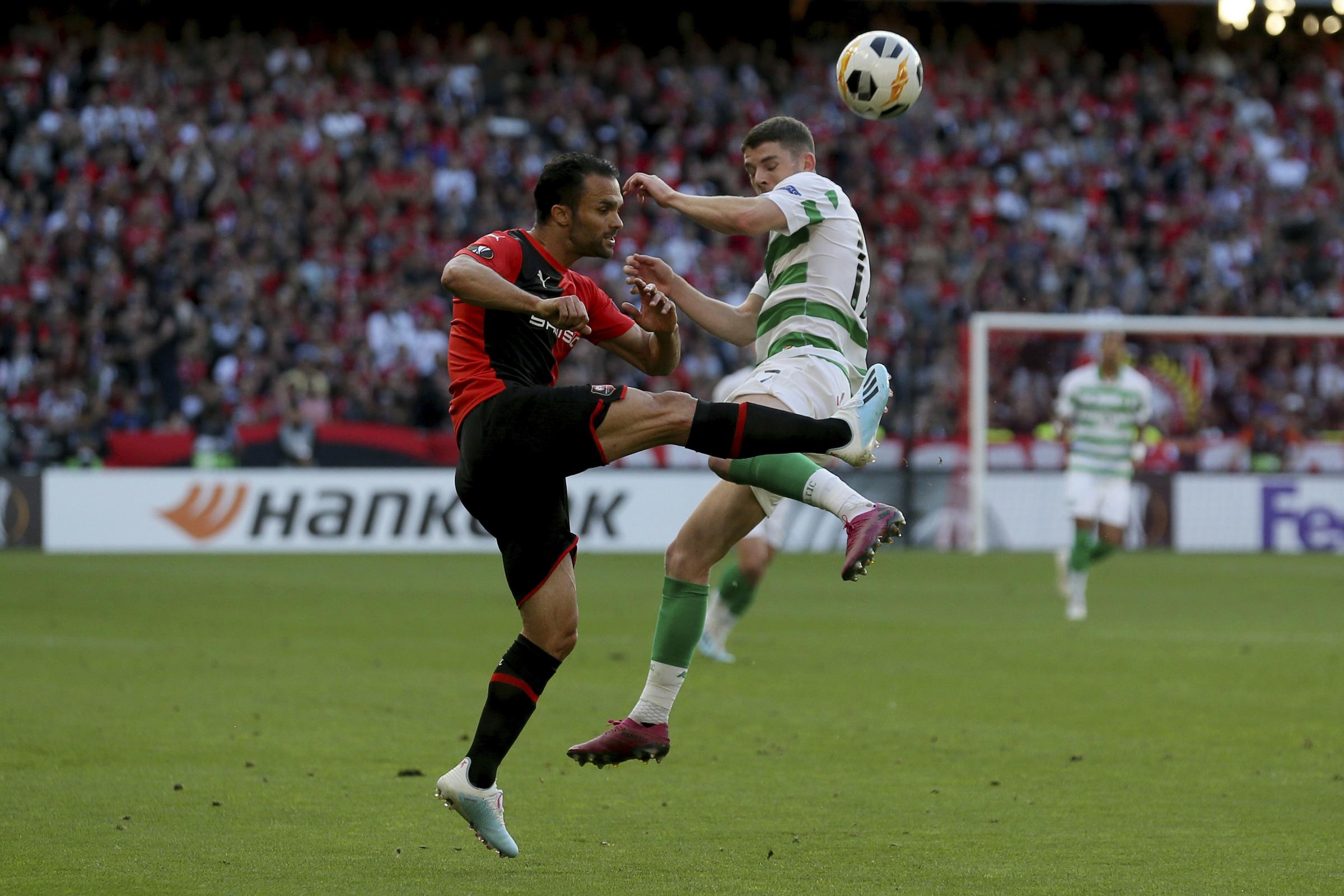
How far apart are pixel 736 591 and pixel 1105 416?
512 centimetres

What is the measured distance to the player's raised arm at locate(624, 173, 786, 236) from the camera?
5.94m

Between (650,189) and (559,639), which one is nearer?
(559,639)

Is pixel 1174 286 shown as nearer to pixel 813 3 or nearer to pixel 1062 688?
pixel 813 3

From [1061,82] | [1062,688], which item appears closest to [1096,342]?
[1061,82]

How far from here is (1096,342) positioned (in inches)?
960

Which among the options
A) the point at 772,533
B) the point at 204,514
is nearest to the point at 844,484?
the point at 772,533

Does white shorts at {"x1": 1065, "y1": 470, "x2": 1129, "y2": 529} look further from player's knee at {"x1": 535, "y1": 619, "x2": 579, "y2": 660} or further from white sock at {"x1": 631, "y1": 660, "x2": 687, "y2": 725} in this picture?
player's knee at {"x1": 535, "y1": 619, "x2": 579, "y2": 660}

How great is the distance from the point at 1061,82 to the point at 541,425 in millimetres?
27455

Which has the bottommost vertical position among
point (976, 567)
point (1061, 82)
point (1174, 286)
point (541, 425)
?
point (976, 567)

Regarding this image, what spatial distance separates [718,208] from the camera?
241 inches

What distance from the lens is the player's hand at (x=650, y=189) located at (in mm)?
5910

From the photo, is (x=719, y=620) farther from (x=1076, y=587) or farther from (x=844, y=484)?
(x=844, y=484)

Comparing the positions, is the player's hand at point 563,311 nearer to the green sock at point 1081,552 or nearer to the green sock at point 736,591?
the green sock at point 736,591

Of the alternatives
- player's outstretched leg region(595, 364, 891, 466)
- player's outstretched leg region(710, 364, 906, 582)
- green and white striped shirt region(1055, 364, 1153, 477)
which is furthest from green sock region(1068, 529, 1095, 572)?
player's outstretched leg region(595, 364, 891, 466)
